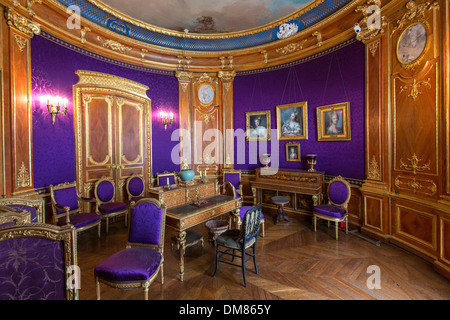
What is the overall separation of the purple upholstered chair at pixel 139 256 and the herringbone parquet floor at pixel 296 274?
1.38 feet

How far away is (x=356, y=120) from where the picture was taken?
4.67 metres

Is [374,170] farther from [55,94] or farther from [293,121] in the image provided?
[55,94]

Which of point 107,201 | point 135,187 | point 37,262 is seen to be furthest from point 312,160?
point 37,262

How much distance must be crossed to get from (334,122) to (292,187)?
6.03 ft

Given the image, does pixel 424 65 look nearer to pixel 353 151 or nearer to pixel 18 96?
pixel 353 151

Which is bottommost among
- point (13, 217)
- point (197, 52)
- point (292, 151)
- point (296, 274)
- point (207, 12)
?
point (296, 274)

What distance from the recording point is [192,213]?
3066 mm

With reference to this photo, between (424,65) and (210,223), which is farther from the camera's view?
(210,223)

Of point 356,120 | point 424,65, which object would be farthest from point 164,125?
point 424,65

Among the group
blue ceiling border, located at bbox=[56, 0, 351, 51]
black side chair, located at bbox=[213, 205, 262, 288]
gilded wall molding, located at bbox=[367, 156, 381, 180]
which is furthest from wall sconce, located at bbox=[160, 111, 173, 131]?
gilded wall molding, located at bbox=[367, 156, 381, 180]

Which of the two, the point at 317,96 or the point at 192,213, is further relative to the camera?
the point at 317,96

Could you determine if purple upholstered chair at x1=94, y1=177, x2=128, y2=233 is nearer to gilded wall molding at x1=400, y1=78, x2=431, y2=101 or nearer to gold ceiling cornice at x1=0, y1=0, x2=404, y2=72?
gold ceiling cornice at x1=0, y1=0, x2=404, y2=72

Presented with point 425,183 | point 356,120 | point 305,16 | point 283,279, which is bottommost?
point 283,279
